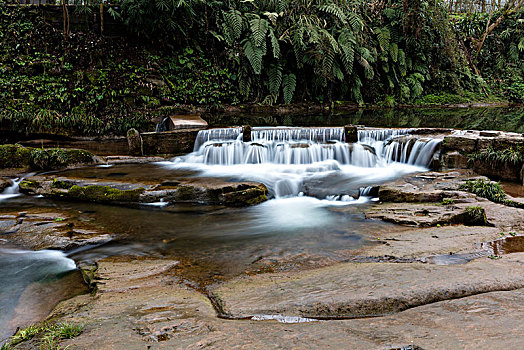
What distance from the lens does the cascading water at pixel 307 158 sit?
25.5ft

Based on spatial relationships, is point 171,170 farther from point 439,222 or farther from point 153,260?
point 439,222

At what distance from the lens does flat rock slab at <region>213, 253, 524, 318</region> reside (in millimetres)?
2562

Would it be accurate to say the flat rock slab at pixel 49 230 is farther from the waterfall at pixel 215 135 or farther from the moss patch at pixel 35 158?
the waterfall at pixel 215 135

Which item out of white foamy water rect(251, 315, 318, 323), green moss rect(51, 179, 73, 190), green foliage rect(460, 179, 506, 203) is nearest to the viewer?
white foamy water rect(251, 315, 318, 323)

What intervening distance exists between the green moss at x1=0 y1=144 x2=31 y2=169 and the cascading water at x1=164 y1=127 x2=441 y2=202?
315 cm

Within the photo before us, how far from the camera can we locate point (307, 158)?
9125 mm

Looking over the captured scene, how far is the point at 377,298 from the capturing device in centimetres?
260

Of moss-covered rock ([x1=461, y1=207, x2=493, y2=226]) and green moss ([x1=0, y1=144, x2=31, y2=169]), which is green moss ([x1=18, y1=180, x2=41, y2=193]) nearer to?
green moss ([x1=0, y1=144, x2=31, y2=169])

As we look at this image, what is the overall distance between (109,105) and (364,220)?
994 centimetres

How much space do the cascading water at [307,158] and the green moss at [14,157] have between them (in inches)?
124

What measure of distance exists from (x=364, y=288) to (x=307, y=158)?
6.47 m

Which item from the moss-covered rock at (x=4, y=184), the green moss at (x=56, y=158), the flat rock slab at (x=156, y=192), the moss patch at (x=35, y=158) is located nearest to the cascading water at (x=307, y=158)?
the flat rock slab at (x=156, y=192)

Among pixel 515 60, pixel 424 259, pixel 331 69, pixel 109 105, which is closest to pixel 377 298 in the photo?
pixel 424 259

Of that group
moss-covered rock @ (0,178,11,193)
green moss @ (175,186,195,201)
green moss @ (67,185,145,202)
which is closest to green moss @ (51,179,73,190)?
green moss @ (67,185,145,202)
